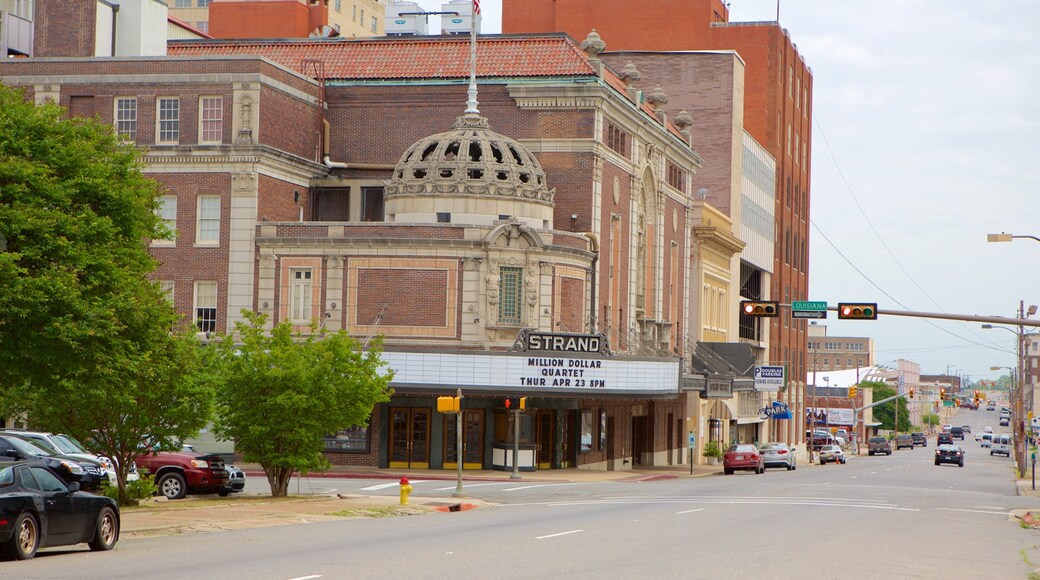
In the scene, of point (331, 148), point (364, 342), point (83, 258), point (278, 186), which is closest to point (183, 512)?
point (83, 258)

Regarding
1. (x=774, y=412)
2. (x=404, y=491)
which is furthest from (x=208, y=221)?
(x=774, y=412)

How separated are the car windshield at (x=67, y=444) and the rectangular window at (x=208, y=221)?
26430mm

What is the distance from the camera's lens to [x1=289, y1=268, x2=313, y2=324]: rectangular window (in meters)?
57.6

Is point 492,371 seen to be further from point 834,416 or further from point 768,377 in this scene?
point 834,416

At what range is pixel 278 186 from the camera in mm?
60031

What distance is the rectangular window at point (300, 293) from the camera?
189 feet

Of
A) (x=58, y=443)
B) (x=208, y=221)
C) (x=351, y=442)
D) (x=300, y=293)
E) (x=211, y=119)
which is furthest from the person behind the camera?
(x=208, y=221)

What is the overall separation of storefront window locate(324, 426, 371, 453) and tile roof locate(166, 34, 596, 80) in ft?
58.5

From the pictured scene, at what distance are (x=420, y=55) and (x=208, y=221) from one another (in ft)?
47.3

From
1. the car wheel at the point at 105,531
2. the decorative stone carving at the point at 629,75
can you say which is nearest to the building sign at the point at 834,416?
the decorative stone carving at the point at 629,75

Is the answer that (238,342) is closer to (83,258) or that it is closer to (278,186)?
(278,186)

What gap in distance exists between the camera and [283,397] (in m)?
35.4

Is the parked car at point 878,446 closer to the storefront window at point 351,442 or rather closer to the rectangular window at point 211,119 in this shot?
the storefront window at point 351,442

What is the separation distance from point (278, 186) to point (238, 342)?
7691 mm
